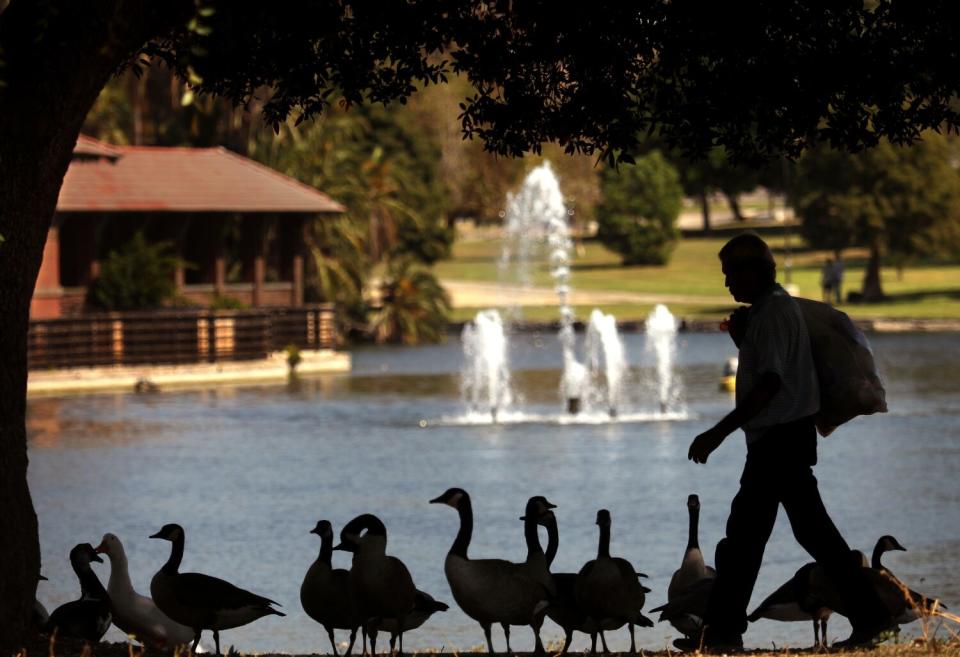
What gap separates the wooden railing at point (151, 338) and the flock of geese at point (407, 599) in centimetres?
3119

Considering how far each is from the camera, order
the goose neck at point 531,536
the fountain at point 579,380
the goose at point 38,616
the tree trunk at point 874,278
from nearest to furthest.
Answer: the goose at point 38,616 → the goose neck at point 531,536 → the fountain at point 579,380 → the tree trunk at point 874,278

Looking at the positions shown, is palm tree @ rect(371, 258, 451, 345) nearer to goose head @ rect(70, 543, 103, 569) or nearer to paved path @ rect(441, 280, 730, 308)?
paved path @ rect(441, 280, 730, 308)

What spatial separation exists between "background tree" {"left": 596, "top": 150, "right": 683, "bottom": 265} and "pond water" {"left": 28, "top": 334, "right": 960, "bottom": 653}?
174 feet

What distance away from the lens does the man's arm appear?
8.80m

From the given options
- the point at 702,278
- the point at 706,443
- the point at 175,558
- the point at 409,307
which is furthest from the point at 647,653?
the point at 702,278

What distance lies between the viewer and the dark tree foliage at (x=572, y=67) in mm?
9297

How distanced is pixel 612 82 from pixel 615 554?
7537 mm

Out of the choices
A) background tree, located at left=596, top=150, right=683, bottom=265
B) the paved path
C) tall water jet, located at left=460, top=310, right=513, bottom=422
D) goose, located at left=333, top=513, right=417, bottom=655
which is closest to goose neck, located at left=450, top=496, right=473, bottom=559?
goose, located at left=333, top=513, right=417, bottom=655

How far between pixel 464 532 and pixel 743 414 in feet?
7.32

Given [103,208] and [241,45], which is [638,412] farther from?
[241,45]

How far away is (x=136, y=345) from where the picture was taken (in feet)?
145

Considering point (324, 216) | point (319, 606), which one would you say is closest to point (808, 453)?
point (319, 606)

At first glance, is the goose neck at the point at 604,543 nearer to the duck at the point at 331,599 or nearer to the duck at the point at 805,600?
the duck at the point at 805,600

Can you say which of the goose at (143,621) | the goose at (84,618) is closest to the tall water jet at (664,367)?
the goose at (143,621)
